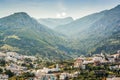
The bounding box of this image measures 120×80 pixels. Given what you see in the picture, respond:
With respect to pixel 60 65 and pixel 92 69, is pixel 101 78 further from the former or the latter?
pixel 60 65

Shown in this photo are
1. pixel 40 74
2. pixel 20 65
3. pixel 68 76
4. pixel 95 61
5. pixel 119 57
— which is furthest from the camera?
pixel 20 65

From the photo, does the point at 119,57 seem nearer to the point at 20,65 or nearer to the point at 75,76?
the point at 75,76

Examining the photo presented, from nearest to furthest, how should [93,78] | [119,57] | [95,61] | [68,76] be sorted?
[93,78] < [68,76] < [95,61] < [119,57]

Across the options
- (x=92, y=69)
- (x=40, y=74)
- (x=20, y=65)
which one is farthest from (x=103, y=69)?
(x=20, y=65)

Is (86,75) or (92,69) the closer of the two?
(86,75)

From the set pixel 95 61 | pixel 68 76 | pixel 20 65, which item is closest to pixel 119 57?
pixel 95 61

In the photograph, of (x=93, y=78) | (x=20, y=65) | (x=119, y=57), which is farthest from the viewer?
(x=20, y=65)

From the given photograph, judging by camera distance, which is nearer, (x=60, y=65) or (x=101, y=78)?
(x=101, y=78)

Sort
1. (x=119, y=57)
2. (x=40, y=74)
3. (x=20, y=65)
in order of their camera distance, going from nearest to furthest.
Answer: (x=40, y=74) < (x=119, y=57) < (x=20, y=65)

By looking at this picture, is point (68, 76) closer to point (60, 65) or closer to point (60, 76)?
point (60, 76)
